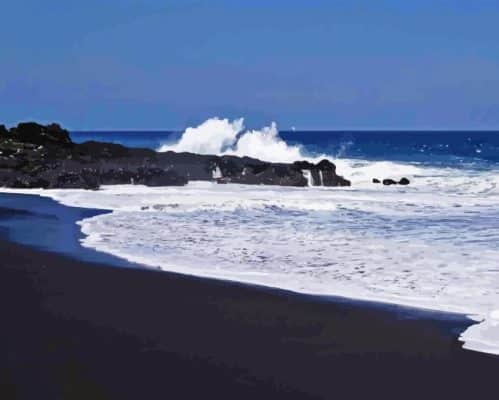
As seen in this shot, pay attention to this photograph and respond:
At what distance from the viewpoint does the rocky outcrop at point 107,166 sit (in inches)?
938

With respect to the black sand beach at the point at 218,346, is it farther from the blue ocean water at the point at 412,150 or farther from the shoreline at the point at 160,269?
the blue ocean water at the point at 412,150

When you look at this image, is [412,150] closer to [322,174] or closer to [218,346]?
[322,174]

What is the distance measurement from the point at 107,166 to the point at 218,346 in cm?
2222

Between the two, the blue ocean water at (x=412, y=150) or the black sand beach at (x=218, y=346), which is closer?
the black sand beach at (x=218, y=346)

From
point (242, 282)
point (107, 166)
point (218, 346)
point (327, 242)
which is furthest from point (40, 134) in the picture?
point (218, 346)

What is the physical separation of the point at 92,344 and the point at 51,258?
3.74m

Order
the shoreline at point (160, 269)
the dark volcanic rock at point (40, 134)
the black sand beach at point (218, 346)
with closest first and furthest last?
1. the black sand beach at point (218, 346)
2. the shoreline at point (160, 269)
3. the dark volcanic rock at point (40, 134)

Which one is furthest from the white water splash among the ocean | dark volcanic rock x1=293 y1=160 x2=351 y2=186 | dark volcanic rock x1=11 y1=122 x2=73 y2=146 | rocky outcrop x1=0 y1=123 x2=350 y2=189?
dark volcanic rock x1=11 y1=122 x2=73 y2=146

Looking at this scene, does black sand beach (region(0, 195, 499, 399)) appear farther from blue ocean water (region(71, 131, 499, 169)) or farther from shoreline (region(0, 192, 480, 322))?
blue ocean water (region(71, 131, 499, 169))

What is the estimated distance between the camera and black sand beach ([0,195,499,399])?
13.3 feet

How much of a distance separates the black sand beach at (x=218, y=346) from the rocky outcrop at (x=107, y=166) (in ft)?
56.2

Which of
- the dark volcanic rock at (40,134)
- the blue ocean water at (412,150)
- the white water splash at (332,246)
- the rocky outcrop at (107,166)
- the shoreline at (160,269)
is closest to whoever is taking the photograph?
the shoreline at (160,269)

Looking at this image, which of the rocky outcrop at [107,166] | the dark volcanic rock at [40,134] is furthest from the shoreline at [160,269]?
the dark volcanic rock at [40,134]

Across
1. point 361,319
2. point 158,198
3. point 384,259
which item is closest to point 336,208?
point 158,198
